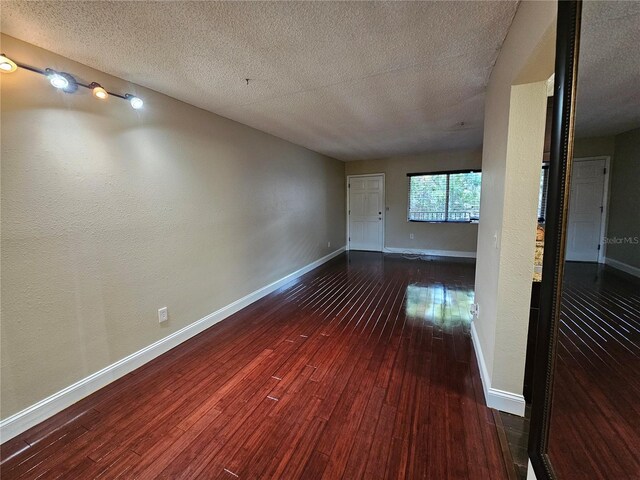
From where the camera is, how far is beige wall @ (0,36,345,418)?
1632 mm

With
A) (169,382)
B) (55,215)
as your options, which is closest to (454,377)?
(169,382)

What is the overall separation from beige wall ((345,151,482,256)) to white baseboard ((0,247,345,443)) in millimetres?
4350

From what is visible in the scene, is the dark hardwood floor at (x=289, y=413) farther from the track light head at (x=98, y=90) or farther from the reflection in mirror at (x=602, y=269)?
the track light head at (x=98, y=90)

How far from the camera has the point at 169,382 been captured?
6.77ft

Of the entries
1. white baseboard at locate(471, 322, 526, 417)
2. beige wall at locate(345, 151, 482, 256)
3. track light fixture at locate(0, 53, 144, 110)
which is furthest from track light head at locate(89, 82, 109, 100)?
beige wall at locate(345, 151, 482, 256)

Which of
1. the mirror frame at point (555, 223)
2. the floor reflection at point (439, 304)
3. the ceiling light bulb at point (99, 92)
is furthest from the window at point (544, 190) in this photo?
the ceiling light bulb at point (99, 92)

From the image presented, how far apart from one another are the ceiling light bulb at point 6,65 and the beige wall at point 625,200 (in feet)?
9.34

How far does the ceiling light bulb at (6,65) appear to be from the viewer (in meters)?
1.45

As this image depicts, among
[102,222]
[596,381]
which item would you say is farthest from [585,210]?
[102,222]

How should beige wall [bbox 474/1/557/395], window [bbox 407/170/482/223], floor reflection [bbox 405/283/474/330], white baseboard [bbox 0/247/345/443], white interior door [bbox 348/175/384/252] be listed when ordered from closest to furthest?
beige wall [bbox 474/1/557/395]
white baseboard [bbox 0/247/345/443]
floor reflection [bbox 405/283/474/330]
window [bbox 407/170/482/223]
white interior door [bbox 348/175/384/252]

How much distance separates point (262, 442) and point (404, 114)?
10.6 ft

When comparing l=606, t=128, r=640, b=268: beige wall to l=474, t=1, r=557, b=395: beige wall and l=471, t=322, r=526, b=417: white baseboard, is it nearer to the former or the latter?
l=474, t=1, r=557, b=395: beige wall

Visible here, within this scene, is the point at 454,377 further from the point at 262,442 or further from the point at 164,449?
the point at 164,449

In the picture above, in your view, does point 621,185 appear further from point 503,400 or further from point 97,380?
point 97,380
